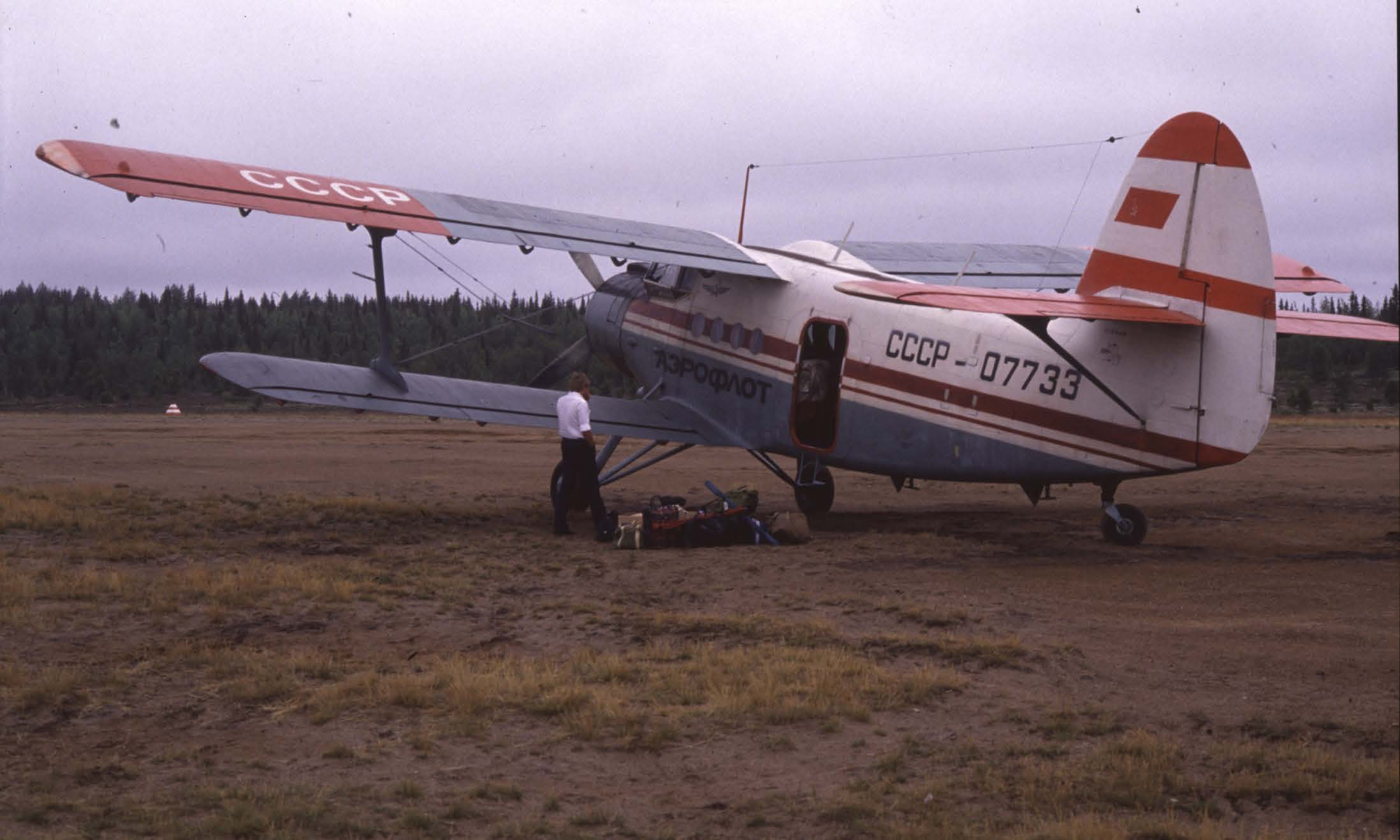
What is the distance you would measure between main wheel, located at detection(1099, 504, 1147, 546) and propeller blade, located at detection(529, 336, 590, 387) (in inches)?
336

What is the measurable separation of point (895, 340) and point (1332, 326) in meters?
4.39

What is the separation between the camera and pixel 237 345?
31.5m

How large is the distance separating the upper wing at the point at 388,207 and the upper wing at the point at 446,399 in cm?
204

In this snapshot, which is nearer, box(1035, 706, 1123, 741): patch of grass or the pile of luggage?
box(1035, 706, 1123, 741): patch of grass

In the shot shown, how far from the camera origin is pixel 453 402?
15.5 meters

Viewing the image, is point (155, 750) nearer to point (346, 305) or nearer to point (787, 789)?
point (787, 789)

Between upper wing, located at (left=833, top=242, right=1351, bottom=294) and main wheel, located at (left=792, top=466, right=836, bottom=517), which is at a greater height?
upper wing, located at (left=833, top=242, right=1351, bottom=294)

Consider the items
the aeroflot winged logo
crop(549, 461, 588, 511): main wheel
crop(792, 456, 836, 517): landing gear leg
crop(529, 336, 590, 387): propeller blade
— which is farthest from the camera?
crop(529, 336, 590, 387): propeller blade

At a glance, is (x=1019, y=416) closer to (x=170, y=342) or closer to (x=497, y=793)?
(x=497, y=793)

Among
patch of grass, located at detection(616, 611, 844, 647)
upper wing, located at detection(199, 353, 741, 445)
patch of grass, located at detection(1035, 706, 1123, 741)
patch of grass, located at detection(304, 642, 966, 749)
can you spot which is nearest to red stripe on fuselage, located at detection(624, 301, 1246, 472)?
upper wing, located at detection(199, 353, 741, 445)

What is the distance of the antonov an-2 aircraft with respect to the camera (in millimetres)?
11547

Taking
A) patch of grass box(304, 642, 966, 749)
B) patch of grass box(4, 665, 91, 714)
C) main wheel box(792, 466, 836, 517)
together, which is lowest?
patch of grass box(4, 665, 91, 714)

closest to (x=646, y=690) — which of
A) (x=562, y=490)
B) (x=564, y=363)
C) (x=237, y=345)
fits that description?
(x=562, y=490)

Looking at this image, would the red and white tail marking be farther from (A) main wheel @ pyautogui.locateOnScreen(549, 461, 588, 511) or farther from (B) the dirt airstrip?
(A) main wheel @ pyautogui.locateOnScreen(549, 461, 588, 511)
